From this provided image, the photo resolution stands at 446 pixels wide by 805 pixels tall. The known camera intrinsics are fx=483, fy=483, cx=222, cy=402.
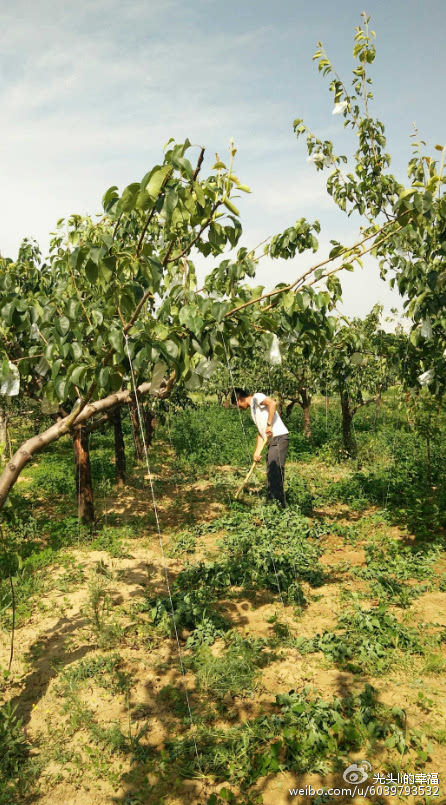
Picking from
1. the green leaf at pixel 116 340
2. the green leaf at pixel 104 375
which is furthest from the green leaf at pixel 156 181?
the green leaf at pixel 104 375

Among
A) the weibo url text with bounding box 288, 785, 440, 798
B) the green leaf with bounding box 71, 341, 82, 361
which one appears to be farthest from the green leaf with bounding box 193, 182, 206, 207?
the weibo url text with bounding box 288, 785, 440, 798

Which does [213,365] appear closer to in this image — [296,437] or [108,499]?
[108,499]

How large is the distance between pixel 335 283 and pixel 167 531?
5.22 m

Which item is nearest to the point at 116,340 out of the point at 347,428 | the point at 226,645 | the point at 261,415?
the point at 226,645

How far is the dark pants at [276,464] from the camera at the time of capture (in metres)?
7.09

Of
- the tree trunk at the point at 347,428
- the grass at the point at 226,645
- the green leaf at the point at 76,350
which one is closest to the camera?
the green leaf at the point at 76,350

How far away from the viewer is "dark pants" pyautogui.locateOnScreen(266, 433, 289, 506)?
709 cm

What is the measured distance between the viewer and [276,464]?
23.4ft

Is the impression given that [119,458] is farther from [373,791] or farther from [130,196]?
[130,196]

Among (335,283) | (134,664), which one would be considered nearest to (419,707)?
(134,664)

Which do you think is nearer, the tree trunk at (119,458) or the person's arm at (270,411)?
the person's arm at (270,411)

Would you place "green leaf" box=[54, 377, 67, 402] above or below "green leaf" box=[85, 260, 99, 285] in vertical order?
below

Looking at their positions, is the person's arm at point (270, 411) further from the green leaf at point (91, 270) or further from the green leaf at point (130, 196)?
the green leaf at point (130, 196)

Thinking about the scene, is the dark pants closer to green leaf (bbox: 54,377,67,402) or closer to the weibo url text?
the weibo url text
